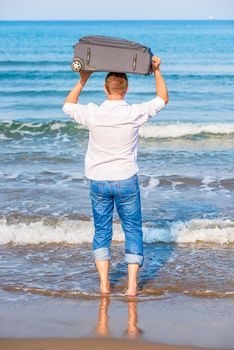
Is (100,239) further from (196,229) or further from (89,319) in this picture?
(196,229)

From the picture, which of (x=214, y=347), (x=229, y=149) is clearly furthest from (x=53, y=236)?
(x=229, y=149)

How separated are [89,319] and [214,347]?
1.03 meters

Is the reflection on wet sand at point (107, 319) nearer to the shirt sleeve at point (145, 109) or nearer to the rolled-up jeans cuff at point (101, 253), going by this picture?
the rolled-up jeans cuff at point (101, 253)

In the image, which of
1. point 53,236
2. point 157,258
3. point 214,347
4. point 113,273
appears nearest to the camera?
point 214,347

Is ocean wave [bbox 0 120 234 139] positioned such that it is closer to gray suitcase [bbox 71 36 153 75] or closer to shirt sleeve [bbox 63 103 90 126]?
shirt sleeve [bbox 63 103 90 126]

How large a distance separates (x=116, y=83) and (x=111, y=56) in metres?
0.27

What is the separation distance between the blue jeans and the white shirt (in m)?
0.08

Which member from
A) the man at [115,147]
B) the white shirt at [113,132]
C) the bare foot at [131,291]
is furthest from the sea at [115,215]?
the white shirt at [113,132]

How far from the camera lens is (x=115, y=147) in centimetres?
519

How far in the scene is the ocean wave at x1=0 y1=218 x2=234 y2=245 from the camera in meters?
7.66

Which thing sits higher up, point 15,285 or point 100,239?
point 100,239

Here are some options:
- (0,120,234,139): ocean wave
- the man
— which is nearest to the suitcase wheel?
the man

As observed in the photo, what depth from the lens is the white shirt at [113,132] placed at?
16.8 ft

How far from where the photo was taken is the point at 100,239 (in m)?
5.50
